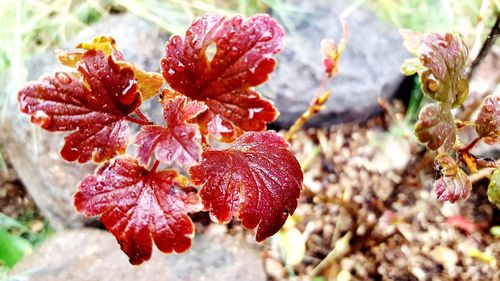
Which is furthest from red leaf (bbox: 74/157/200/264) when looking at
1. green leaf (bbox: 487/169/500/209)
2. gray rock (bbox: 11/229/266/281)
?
gray rock (bbox: 11/229/266/281)

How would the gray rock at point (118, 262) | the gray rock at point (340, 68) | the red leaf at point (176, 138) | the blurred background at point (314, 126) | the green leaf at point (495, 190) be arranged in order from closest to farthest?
1. the red leaf at point (176, 138)
2. the green leaf at point (495, 190)
3. the gray rock at point (118, 262)
4. the blurred background at point (314, 126)
5. the gray rock at point (340, 68)

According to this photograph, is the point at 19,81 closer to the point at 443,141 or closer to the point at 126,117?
the point at 126,117

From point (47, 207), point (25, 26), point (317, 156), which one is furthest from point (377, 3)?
point (47, 207)

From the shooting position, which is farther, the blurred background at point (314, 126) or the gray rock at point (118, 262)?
the blurred background at point (314, 126)

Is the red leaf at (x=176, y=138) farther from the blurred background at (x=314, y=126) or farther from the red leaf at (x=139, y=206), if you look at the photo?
the blurred background at (x=314, y=126)

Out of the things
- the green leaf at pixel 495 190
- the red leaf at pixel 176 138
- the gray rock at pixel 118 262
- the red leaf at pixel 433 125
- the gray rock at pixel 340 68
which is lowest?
the gray rock at pixel 118 262

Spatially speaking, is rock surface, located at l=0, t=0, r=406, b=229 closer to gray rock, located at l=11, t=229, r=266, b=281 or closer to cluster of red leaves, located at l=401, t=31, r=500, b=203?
gray rock, located at l=11, t=229, r=266, b=281

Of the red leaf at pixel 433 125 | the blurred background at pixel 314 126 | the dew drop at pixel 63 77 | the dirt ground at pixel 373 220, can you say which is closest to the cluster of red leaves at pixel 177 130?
the dew drop at pixel 63 77
